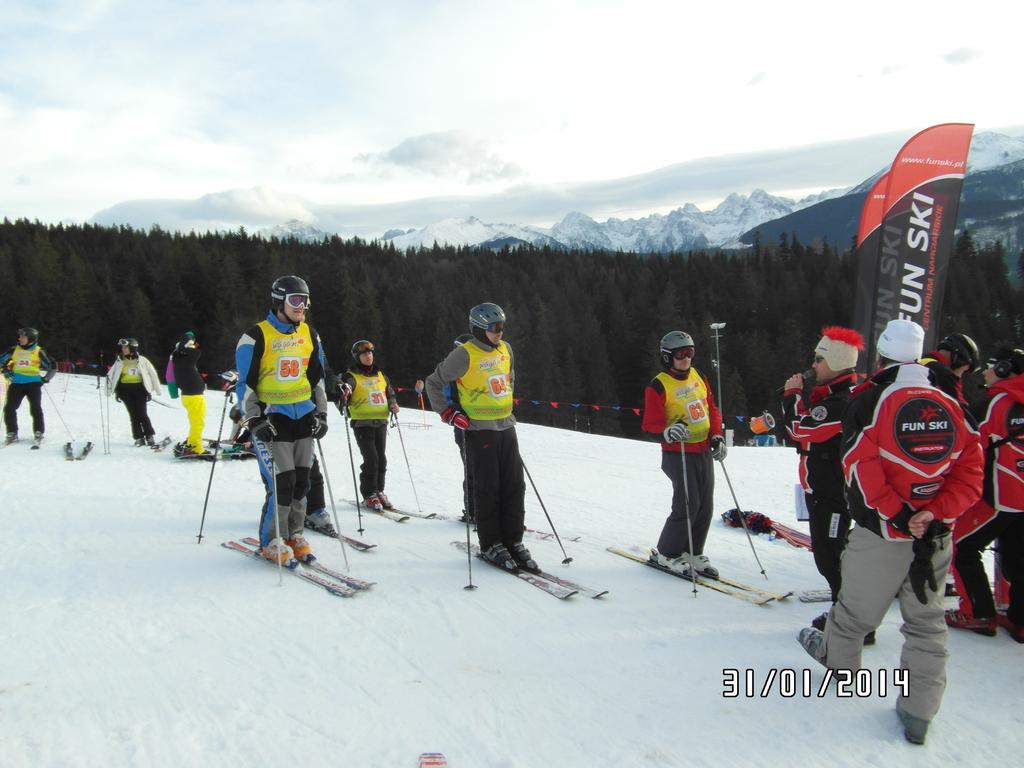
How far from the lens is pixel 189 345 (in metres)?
10.6

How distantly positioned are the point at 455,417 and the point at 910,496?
129 inches

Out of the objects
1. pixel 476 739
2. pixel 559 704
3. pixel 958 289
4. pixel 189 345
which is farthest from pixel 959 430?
pixel 958 289

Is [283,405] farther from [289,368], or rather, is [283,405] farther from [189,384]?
[189,384]

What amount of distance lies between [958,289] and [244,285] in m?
79.3

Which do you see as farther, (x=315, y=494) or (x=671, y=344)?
(x=315, y=494)

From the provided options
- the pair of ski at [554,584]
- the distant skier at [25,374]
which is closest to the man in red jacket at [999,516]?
the pair of ski at [554,584]

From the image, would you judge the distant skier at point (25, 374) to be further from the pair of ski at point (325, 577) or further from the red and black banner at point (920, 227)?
the red and black banner at point (920, 227)

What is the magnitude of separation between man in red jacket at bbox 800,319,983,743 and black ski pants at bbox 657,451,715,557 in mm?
2103

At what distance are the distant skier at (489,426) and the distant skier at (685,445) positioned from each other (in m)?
1.20

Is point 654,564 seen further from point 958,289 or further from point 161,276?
point 958,289

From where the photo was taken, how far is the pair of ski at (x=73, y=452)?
420 inches

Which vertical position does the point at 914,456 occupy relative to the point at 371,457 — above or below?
above

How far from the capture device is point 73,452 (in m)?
11.1

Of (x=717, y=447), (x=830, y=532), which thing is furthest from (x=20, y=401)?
(x=830, y=532)
